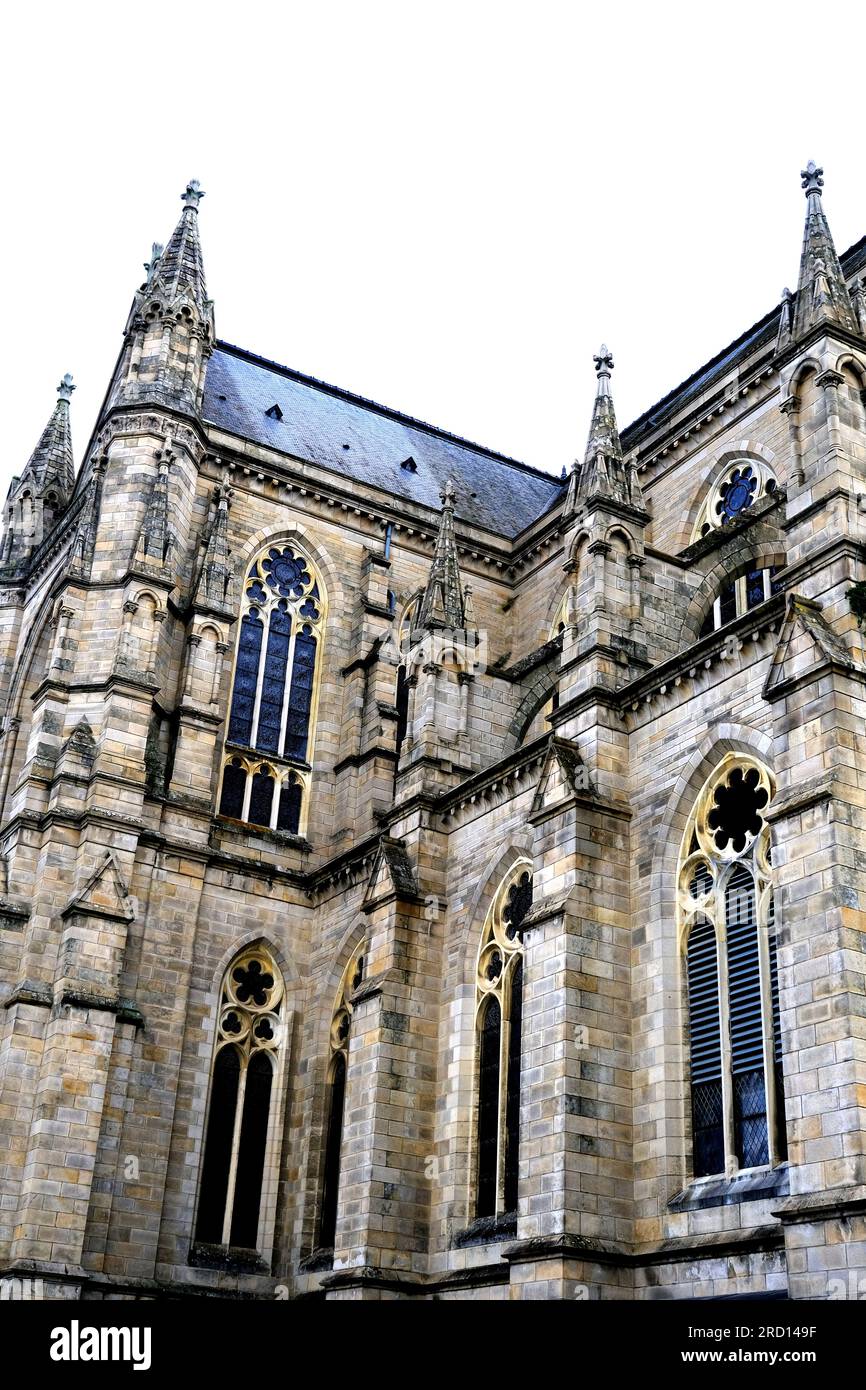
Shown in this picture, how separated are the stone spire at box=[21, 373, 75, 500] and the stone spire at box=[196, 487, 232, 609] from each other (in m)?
7.88

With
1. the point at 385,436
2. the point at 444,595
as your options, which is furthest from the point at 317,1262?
the point at 385,436

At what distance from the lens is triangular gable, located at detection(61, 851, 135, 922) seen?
2477 cm

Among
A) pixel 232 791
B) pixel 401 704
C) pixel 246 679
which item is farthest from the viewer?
pixel 401 704

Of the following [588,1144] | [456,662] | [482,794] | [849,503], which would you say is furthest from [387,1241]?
[849,503]

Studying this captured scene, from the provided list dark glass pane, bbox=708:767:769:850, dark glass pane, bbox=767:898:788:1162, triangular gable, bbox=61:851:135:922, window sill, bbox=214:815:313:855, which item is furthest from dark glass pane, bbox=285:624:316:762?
dark glass pane, bbox=767:898:788:1162

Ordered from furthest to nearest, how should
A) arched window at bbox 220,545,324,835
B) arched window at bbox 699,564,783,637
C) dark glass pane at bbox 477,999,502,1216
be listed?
arched window at bbox 220,545,324,835, arched window at bbox 699,564,783,637, dark glass pane at bbox 477,999,502,1216

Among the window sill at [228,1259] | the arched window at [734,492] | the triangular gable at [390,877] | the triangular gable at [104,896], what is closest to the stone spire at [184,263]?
the arched window at [734,492]

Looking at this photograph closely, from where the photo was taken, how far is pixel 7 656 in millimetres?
33938

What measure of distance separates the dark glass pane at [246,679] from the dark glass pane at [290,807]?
1354 millimetres

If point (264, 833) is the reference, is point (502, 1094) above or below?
below

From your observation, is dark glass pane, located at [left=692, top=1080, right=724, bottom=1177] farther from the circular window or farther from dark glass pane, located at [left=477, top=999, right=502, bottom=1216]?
dark glass pane, located at [left=477, top=999, right=502, bottom=1216]

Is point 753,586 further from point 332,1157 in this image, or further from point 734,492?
point 332,1157

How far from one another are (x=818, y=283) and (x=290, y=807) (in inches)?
593

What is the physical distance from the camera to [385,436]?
39812mm
